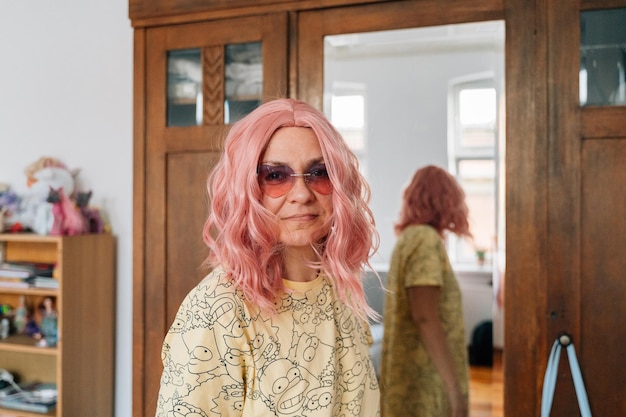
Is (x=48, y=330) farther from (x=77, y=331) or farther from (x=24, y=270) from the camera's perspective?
(x=24, y=270)

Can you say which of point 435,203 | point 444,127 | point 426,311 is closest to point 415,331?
point 426,311

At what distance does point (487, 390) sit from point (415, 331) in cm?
30

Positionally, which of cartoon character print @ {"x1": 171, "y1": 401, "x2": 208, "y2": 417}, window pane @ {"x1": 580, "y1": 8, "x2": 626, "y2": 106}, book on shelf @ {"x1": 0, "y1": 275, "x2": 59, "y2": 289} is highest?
window pane @ {"x1": 580, "y1": 8, "x2": 626, "y2": 106}

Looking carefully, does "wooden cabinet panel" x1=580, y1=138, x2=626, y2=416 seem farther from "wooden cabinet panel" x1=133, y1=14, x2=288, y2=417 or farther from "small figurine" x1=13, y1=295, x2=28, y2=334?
"small figurine" x1=13, y1=295, x2=28, y2=334

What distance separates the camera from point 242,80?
1.96 meters

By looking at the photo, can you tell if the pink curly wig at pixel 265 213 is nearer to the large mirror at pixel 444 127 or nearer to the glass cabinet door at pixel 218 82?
the large mirror at pixel 444 127

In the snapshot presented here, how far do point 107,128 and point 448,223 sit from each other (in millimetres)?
1773

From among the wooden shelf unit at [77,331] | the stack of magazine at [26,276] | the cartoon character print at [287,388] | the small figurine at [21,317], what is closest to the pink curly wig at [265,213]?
the cartoon character print at [287,388]

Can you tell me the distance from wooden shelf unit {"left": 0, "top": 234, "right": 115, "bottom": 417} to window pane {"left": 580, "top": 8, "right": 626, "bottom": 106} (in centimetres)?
212

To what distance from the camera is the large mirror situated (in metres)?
1.67

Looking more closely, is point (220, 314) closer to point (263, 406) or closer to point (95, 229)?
point (263, 406)

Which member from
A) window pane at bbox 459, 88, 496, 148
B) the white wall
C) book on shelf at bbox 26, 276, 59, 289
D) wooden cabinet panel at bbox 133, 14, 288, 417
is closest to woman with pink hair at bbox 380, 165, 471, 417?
window pane at bbox 459, 88, 496, 148

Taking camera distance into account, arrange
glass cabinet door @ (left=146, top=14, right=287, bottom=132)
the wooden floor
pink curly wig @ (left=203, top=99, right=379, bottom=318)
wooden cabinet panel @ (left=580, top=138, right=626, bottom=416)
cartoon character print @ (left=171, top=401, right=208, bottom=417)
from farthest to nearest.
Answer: glass cabinet door @ (left=146, top=14, right=287, bottom=132), the wooden floor, wooden cabinet panel @ (left=580, top=138, right=626, bottom=416), pink curly wig @ (left=203, top=99, right=379, bottom=318), cartoon character print @ (left=171, top=401, right=208, bottom=417)

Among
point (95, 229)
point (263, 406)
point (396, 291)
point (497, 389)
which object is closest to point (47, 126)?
point (95, 229)
